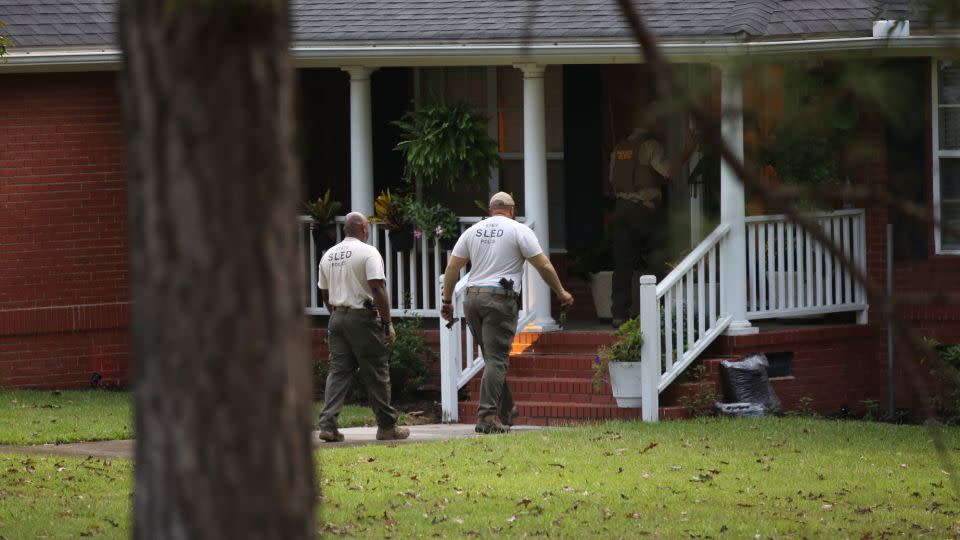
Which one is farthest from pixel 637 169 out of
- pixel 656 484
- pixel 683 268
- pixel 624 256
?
pixel 656 484

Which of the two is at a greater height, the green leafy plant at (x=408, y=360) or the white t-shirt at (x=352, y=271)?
the white t-shirt at (x=352, y=271)

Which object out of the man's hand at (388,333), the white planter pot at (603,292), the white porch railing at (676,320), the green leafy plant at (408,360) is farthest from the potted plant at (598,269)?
the man's hand at (388,333)

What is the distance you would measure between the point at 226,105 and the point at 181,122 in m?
0.11

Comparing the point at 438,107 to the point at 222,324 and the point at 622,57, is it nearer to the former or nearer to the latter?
the point at 622,57

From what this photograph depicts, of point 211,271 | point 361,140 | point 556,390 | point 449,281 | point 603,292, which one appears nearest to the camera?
point 211,271

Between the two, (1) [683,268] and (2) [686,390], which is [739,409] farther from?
(1) [683,268]

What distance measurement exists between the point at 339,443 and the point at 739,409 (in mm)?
3401

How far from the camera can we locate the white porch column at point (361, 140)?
1473cm

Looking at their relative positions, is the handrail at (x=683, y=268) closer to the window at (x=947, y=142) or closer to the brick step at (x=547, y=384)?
the brick step at (x=547, y=384)

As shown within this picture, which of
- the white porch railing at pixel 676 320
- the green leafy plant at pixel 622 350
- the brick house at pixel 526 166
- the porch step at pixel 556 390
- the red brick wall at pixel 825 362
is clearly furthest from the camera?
the red brick wall at pixel 825 362

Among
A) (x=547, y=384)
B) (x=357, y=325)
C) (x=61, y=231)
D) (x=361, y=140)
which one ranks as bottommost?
(x=547, y=384)

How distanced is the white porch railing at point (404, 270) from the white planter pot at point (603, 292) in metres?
1.35

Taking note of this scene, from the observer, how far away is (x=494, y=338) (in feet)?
40.4

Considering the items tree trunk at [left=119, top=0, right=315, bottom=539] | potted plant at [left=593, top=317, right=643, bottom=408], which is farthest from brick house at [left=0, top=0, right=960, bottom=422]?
tree trunk at [left=119, top=0, right=315, bottom=539]
